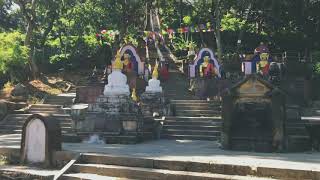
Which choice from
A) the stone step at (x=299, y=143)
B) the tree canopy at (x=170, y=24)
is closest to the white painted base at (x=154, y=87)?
the stone step at (x=299, y=143)

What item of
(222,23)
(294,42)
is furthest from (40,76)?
(294,42)

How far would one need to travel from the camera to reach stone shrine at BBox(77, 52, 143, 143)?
53.8 ft

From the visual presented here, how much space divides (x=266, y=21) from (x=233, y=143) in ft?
89.1

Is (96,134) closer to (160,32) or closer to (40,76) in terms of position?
(40,76)

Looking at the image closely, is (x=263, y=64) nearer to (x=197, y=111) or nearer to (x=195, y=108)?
(x=195, y=108)

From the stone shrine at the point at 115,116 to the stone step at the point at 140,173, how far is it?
570 cm

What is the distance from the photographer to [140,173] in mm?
9602

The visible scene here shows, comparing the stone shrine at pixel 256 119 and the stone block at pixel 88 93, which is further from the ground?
the stone block at pixel 88 93

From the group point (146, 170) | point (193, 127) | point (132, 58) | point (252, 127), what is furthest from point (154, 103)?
point (146, 170)

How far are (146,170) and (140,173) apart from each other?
0.14m

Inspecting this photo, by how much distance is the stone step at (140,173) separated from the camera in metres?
9.00

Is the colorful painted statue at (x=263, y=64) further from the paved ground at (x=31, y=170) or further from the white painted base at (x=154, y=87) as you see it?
the paved ground at (x=31, y=170)

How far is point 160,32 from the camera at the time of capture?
40.4 meters

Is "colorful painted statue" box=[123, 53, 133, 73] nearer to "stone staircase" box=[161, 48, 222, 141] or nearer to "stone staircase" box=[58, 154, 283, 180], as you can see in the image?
"stone staircase" box=[161, 48, 222, 141]
